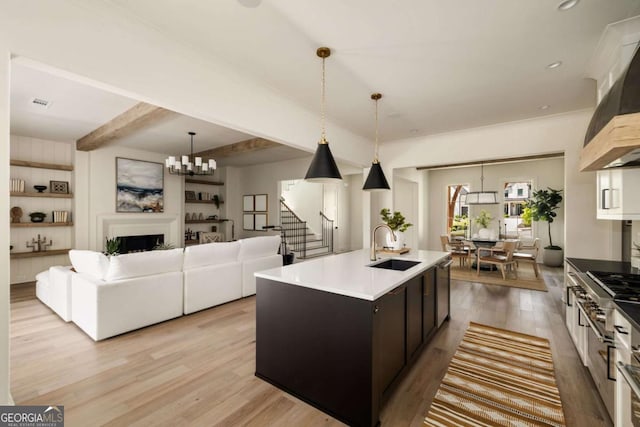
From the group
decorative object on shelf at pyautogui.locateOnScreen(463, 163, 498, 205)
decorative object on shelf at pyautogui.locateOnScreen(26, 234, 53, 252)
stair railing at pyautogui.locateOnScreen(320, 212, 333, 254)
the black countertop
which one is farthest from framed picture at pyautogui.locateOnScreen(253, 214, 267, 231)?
the black countertop

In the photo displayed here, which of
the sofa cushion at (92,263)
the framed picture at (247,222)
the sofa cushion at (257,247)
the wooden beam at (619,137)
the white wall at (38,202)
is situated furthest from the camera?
the framed picture at (247,222)

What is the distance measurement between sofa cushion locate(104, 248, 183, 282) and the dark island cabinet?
1.88m

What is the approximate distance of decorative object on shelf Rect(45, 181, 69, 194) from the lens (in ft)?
19.2

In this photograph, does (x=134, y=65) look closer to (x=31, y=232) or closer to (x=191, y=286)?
(x=191, y=286)

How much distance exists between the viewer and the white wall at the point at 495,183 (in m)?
7.89

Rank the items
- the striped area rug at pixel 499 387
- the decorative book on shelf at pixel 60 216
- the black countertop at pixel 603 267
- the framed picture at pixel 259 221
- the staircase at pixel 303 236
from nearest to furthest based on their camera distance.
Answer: the striped area rug at pixel 499 387, the black countertop at pixel 603 267, the decorative book on shelf at pixel 60 216, the staircase at pixel 303 236, the framed picture at pixel 259 221

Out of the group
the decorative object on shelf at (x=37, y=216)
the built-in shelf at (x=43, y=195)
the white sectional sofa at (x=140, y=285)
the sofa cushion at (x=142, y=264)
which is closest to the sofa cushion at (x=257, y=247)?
the white sectional sofa at (x=140, y=285)

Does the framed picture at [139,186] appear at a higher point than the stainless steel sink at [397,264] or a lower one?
higher

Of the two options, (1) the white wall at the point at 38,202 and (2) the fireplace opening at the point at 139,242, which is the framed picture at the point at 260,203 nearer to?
(2) the fireplace opening at the point at 139,242

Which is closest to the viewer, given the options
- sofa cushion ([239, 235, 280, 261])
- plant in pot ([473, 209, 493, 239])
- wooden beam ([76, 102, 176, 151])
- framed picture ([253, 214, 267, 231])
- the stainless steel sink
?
the stainless steel sink

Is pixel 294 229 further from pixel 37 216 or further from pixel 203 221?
pixel 37 216

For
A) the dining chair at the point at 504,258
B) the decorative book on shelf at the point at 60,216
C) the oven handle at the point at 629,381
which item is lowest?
the dining chair at the point at 504,258

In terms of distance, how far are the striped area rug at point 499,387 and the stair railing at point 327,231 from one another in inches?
268

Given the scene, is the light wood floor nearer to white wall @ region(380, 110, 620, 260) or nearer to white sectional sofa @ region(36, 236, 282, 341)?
white sectional sofa @ region(36, 236, 282, 341)
